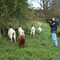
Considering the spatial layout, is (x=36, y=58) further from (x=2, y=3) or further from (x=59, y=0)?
(x=59, y=0)

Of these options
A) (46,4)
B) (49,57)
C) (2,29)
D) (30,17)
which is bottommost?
(49,57)

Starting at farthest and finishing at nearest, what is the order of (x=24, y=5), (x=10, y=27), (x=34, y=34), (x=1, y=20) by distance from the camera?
1. (x=34, y=34)
2. (x=24, y=5)
3. (x=10, y=27)
4. (x=1, y=20)

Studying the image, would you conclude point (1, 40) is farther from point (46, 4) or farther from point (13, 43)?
point (46, 4)

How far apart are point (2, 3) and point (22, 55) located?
5.15 meters

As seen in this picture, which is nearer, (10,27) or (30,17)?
(10,27)

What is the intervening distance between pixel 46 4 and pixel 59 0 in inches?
142

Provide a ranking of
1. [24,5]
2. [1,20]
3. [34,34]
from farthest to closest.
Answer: [34,34], [24,5], [1,20]

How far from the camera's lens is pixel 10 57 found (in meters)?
7.99

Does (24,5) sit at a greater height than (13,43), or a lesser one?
greater

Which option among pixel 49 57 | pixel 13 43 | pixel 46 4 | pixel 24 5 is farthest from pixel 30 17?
pixel 46 4

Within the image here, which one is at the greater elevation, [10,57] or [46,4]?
[46,4]

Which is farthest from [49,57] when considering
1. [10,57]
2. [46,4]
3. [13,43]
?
[46,4]

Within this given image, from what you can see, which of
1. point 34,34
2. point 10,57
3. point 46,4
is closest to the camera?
point 10,57

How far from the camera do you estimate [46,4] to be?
129ft
